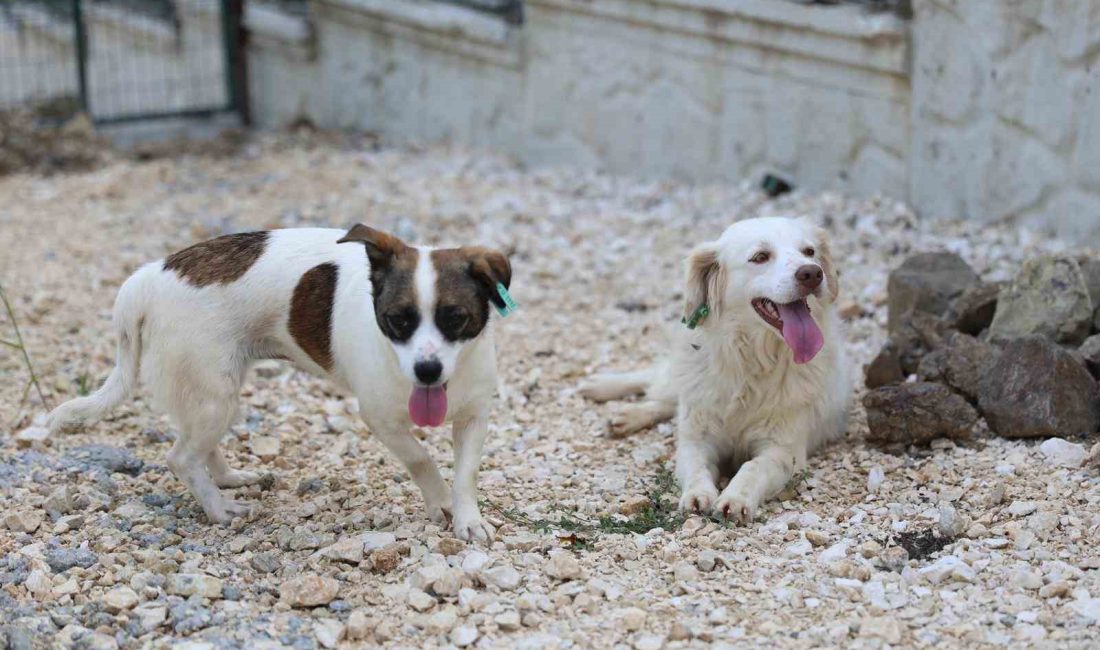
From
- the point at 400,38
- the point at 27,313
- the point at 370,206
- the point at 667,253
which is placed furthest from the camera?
the point at 400,38

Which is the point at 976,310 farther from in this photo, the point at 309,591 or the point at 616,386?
the point at 309,591

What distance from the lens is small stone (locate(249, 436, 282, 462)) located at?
5305 millimetres

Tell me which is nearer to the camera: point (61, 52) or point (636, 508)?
point (636, 508)

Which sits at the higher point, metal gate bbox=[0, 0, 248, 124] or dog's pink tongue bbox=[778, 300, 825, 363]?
dog's pink tongue bbox=[778, 300, 825, 363]

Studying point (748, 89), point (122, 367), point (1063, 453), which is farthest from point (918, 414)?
point (748, 89)

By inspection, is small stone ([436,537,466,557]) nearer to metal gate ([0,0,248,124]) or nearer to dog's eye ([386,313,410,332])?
dog's eye ([386,313,410,332])

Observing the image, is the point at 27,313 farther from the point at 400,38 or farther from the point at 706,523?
the point at 400,38

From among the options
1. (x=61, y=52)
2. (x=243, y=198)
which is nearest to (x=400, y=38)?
(x=243, y=198)

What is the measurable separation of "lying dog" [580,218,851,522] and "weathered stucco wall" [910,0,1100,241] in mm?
2317

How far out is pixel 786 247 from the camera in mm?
4734

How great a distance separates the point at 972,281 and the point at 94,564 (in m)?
4.03

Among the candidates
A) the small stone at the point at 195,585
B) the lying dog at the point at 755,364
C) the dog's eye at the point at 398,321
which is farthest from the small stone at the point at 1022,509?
the small stone at the point at 195,585

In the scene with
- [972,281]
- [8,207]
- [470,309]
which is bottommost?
[8,207]

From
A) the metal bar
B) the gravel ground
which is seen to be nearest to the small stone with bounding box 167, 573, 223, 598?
the gravel ground
